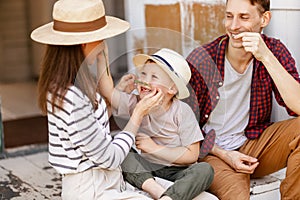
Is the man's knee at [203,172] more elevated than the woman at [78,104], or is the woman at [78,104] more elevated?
the woman at [78,104]

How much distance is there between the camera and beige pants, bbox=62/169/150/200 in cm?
201

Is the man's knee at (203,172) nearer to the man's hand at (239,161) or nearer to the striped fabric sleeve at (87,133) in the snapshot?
the man's hand at (239,161)

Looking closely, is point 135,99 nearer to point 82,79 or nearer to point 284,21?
point 82,79

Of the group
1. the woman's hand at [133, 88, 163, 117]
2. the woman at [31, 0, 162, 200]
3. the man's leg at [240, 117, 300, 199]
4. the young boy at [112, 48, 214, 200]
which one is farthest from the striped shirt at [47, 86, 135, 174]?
the man's leg at [240, 117, 300, 199]

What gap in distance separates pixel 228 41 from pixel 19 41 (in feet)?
13.2

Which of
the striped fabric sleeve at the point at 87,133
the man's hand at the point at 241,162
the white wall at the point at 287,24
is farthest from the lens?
the white wall at the point at 287,24

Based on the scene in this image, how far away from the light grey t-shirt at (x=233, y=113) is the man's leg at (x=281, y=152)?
0.07 m

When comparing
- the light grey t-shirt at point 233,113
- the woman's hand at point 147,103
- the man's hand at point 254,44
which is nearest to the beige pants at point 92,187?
the woman's hand at point 147,103

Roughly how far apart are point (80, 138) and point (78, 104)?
115 mm

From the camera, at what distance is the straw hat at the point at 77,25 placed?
1951mm

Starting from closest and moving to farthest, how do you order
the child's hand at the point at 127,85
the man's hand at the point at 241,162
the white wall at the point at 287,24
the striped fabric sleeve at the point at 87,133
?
the striped fabric sleeve at the point at 87,133 → the child's hand at the point at 127,85 → the man's hand at the point at 241,162 → the white wall at the point at 287,24

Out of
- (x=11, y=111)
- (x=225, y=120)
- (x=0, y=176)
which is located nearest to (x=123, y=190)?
(x=225, y=120)

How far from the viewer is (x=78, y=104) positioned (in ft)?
6.32

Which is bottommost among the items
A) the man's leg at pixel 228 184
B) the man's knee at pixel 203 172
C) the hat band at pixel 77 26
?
the man's leg at pixel 228 184
